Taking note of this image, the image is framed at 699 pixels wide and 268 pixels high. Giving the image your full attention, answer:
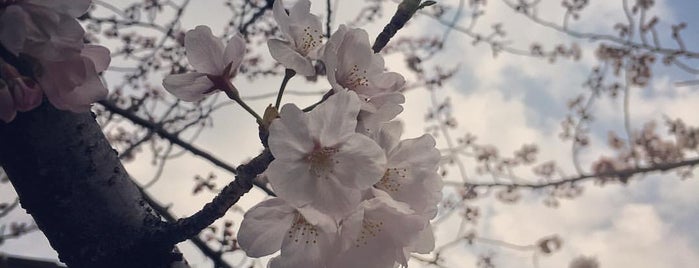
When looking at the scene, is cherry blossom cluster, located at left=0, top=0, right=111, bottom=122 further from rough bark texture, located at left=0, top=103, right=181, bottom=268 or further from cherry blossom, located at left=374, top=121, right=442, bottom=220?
cherry blossom, located at left=374, top=121, right=442, bottom=220

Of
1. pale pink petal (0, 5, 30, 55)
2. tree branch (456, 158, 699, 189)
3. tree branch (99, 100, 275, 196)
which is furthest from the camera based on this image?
tree branch (456, 158, 699, 189)

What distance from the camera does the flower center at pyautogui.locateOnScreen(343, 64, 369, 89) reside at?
0.98 metres

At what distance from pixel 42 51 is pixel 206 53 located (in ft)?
1.04

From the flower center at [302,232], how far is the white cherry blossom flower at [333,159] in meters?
0.05

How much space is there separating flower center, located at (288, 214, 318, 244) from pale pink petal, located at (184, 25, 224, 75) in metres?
0.31

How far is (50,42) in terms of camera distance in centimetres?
78

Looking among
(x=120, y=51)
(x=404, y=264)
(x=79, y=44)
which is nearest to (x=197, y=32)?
(x=79, y=44)

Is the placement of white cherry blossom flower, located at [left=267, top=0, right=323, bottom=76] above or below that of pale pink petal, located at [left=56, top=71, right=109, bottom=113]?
above

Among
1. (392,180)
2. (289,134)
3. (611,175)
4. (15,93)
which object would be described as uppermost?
(15,93)

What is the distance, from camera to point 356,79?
988 millimetres

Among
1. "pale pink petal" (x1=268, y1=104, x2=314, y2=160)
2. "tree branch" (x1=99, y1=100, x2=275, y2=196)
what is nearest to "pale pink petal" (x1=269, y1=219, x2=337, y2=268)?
"pale pink petal" (x1=268, y1=104, x2=314, y2=160)

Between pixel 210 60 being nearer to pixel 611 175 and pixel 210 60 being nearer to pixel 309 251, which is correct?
pixel 309 251

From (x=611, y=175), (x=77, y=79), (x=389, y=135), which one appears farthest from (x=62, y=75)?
(x=611, y=175)

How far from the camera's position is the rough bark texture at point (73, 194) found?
1.03 m
